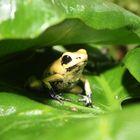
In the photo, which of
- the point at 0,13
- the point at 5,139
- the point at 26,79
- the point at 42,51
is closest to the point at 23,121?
the point at 5,139

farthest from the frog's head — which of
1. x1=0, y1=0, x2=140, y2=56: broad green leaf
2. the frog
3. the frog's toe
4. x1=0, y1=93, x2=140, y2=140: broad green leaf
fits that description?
x1=0, y1=93, x2=140, y2=140: broad green leaf

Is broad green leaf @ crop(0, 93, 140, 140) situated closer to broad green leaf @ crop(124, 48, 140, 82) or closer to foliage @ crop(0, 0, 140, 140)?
foliage @ crop(0, 0, 140, 140)

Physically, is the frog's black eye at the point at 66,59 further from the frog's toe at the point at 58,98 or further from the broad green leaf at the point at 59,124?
the broad green leaf at the point at 59,124

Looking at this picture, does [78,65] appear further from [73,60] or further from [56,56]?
[56,56]

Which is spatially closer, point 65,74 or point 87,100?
point 87,100

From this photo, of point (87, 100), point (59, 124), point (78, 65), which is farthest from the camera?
point (78, 65)

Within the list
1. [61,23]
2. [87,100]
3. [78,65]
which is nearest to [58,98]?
[87,100]

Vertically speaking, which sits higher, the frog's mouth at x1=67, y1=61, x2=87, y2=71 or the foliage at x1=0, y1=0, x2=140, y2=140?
the foliage at x1=0, y1=0, x2=140, y2=140
